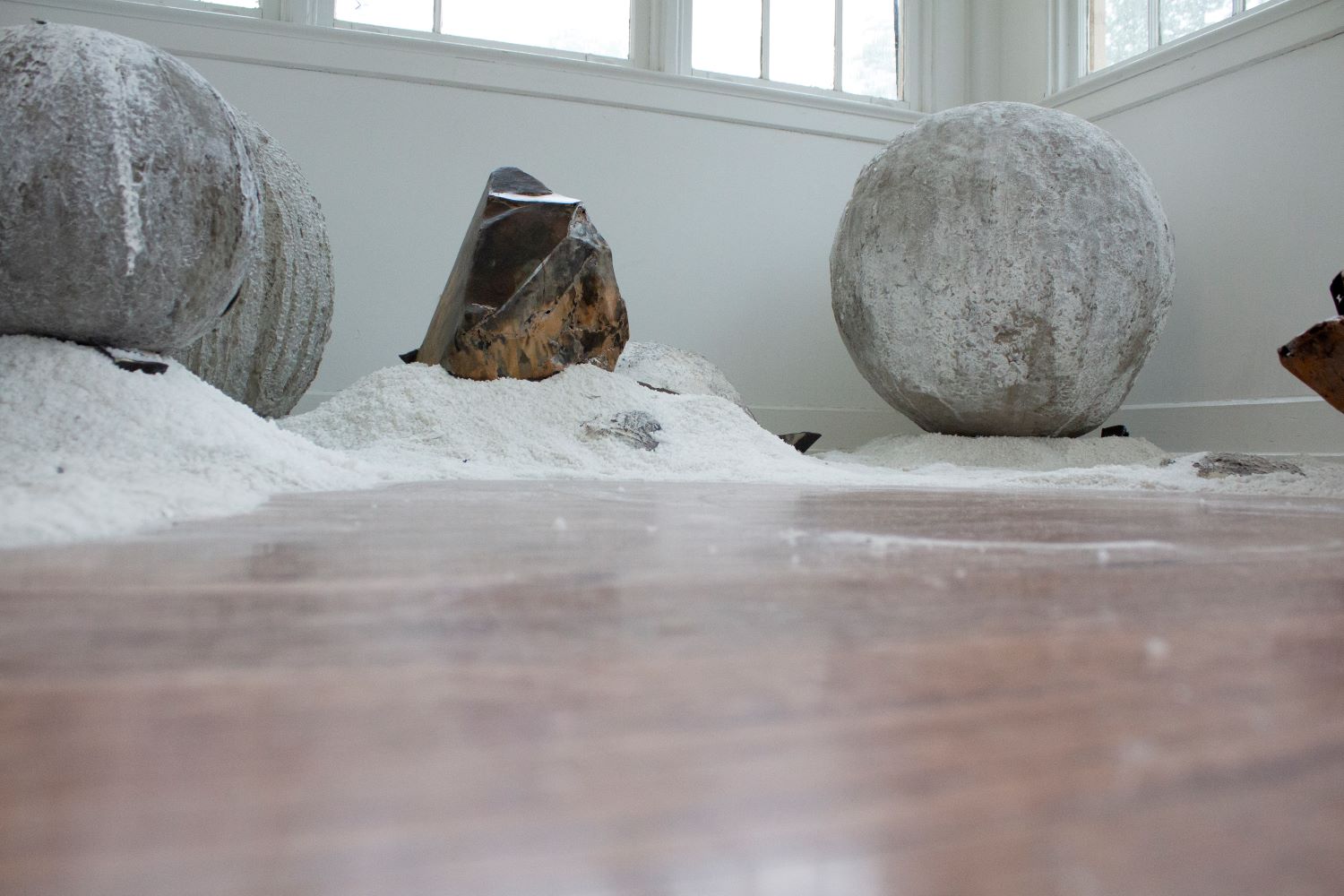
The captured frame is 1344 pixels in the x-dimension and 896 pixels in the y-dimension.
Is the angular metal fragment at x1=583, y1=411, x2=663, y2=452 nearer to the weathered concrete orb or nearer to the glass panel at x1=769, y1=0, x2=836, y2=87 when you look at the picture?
the weathered concrete orb

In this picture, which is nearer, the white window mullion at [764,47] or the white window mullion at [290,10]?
the white window mullion at [290,10]

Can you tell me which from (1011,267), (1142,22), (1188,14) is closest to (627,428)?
(1011,267)

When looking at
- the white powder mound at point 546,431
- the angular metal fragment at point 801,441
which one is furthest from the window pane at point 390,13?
the angular metal fragment at point 801,441

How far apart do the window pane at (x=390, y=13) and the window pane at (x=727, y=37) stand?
38.8 inches

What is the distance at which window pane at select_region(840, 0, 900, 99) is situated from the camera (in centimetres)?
409

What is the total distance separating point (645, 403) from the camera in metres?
2.33

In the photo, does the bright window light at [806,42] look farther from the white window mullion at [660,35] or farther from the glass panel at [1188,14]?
the glass panel at [1188,14]

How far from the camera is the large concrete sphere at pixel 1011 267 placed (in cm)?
263

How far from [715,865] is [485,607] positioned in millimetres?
245

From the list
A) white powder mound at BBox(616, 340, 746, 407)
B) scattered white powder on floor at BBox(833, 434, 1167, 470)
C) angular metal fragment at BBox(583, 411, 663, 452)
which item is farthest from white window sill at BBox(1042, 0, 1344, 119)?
angular metal fragment at BBox(583, 411, 663, 452)

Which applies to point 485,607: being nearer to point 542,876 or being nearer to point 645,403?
point 542,876

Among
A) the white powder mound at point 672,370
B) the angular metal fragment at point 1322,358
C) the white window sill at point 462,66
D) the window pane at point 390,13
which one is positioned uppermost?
the window pane at point 390,13

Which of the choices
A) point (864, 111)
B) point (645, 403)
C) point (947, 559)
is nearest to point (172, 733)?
point (947, 559)

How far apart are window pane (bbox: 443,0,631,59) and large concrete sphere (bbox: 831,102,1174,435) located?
1342 millimetres
